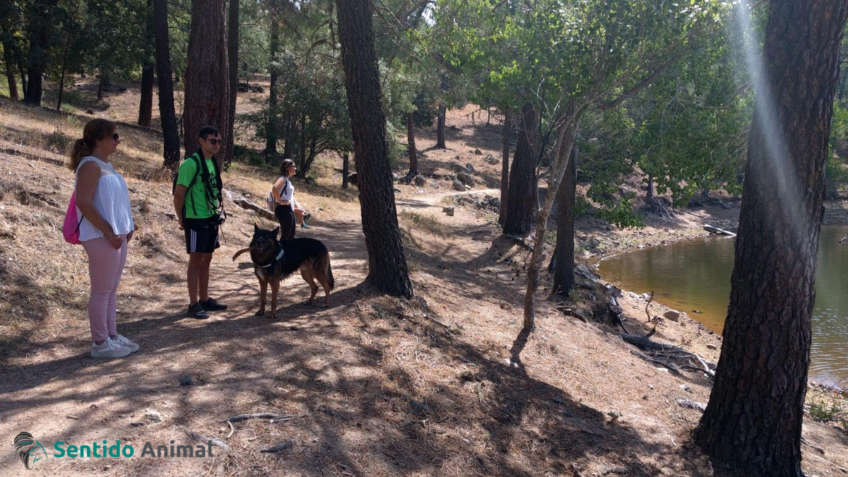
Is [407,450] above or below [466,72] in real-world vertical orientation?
below

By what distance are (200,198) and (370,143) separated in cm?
232

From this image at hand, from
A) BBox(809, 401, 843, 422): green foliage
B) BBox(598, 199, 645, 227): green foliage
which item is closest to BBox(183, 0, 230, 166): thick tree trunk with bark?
BBox(598, 199, 645, 227): green foliage

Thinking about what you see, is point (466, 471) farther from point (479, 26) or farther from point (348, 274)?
point (479, 26)

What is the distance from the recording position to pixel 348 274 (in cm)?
925

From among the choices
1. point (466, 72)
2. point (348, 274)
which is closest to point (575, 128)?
point (466, 72)

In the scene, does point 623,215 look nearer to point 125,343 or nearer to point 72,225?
point 125,343

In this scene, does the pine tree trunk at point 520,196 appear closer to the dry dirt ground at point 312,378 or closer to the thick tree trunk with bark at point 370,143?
the dry dirt ground at point 312,378

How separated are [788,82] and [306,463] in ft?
16.5

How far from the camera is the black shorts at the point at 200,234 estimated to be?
5.89 metres

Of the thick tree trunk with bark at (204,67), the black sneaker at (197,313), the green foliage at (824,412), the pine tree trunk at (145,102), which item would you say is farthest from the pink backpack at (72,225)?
the pine tree trunk at (145,102)

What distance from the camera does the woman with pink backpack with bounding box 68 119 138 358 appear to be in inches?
180

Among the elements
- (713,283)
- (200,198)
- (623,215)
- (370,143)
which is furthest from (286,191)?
(713,283)

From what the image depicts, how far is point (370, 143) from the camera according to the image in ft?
24.2

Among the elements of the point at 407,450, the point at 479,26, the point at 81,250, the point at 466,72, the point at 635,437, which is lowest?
the point at 635,437
